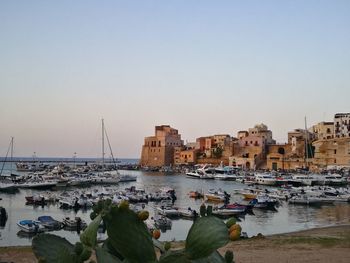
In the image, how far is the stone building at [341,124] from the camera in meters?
84.2

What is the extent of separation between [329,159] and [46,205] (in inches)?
2152

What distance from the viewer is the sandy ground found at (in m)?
14.2

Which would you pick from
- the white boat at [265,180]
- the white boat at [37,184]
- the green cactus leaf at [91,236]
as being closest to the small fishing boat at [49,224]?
the green cactus leaf at [91,236]

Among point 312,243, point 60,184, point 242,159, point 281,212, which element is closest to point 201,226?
point 312,243

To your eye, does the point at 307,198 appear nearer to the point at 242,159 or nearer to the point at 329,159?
the point at 329,159

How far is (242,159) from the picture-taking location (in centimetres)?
9281

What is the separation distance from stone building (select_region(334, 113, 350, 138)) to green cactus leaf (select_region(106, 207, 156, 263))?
86.7 m

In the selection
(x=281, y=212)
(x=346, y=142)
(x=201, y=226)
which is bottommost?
(x=281, y=212)

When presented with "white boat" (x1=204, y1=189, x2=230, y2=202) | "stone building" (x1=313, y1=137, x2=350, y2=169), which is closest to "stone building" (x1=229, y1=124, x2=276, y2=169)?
"stone building" (x1=313, y1=137, x2=350, y2=169)

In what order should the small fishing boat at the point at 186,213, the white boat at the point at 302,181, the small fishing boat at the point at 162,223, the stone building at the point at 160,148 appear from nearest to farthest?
the small fishing boat at the point at 162,223 → the small fishing boat at the point at 186,213 → the white boat at the point at 302,181 → the stone building at the point at 160,148

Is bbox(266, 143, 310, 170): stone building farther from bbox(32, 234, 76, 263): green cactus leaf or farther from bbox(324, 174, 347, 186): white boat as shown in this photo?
bbox(32, 234, 76, 263): green cactus leaf

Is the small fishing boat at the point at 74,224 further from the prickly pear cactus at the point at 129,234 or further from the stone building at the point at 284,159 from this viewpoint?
the stone building at the point at 284,159

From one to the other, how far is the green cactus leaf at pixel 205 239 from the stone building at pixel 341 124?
86630 millimetres

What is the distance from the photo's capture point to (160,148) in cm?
10881
